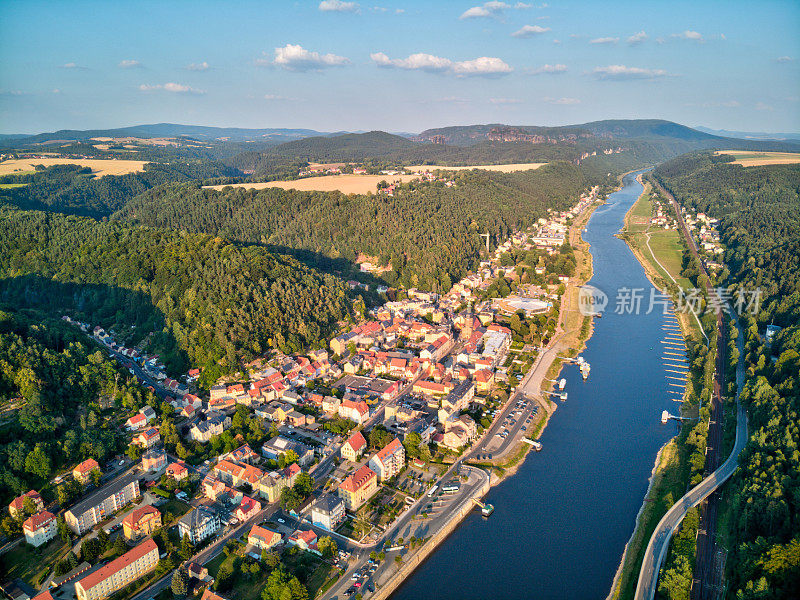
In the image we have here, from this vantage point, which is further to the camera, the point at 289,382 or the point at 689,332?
the point at 689,332

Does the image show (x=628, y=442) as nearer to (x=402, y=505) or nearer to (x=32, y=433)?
(x=402, y=505)

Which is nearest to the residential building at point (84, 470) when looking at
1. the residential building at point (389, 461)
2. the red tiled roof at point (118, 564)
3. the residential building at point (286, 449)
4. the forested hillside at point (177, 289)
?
the red tiled roof at point (118, 564)

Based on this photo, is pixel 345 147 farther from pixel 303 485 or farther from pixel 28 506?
pixel 28 506

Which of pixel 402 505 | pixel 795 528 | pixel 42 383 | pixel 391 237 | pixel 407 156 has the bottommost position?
pixel 402 505

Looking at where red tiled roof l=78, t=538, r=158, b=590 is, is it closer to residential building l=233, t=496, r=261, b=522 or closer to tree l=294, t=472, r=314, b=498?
residential building l=233, t=496, r=261, b=522

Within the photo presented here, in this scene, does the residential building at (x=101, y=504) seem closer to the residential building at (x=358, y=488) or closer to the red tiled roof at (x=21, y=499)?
the red tiled roof at (x=21, y=499)

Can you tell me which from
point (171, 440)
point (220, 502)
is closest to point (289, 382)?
point (171, 440)
